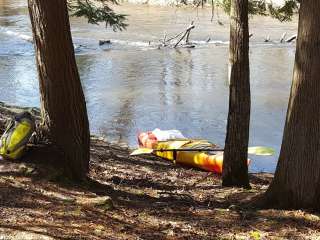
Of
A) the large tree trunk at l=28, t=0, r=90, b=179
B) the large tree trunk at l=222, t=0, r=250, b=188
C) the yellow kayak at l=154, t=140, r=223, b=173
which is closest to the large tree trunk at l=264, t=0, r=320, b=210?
the large tree trunk at l=222, t=0, r=250, b=188

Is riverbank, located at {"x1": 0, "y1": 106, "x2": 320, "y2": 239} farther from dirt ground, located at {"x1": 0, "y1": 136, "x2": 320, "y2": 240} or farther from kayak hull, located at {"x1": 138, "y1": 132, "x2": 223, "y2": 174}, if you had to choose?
kayak hull, located at {"x1": 138, "y1": 132, "x2": 223, "y2": 174}

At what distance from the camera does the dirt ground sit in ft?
14.2

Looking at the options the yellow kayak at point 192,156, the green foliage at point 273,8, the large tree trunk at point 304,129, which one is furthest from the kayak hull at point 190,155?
the large tree trunk at point 304,129

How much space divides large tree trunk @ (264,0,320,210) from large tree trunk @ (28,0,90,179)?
7.23ft

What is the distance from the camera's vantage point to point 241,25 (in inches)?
281

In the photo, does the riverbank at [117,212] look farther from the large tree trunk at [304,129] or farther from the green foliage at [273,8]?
the green foliage at [273,8]

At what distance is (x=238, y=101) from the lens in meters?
7.38

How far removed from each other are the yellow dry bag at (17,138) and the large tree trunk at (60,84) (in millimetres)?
220

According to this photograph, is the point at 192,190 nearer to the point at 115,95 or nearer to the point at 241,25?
the point at 241,25

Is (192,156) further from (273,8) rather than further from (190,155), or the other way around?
(273,8)

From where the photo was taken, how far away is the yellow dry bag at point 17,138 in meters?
5.91

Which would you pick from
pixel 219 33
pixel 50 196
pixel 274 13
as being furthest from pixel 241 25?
pixel 219 33

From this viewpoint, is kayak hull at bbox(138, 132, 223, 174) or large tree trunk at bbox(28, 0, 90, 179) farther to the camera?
kayak hull at bbox(138, 132, 223, 174)

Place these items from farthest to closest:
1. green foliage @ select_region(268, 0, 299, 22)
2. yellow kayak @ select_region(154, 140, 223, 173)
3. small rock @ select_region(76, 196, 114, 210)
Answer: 1. yellow kayak @ select_region(154, 140, 223, 173)
2. green foliage @ select_region(268, 0, 299, 22)
3. small rock @ select_region(76, 196, 114, 210)
